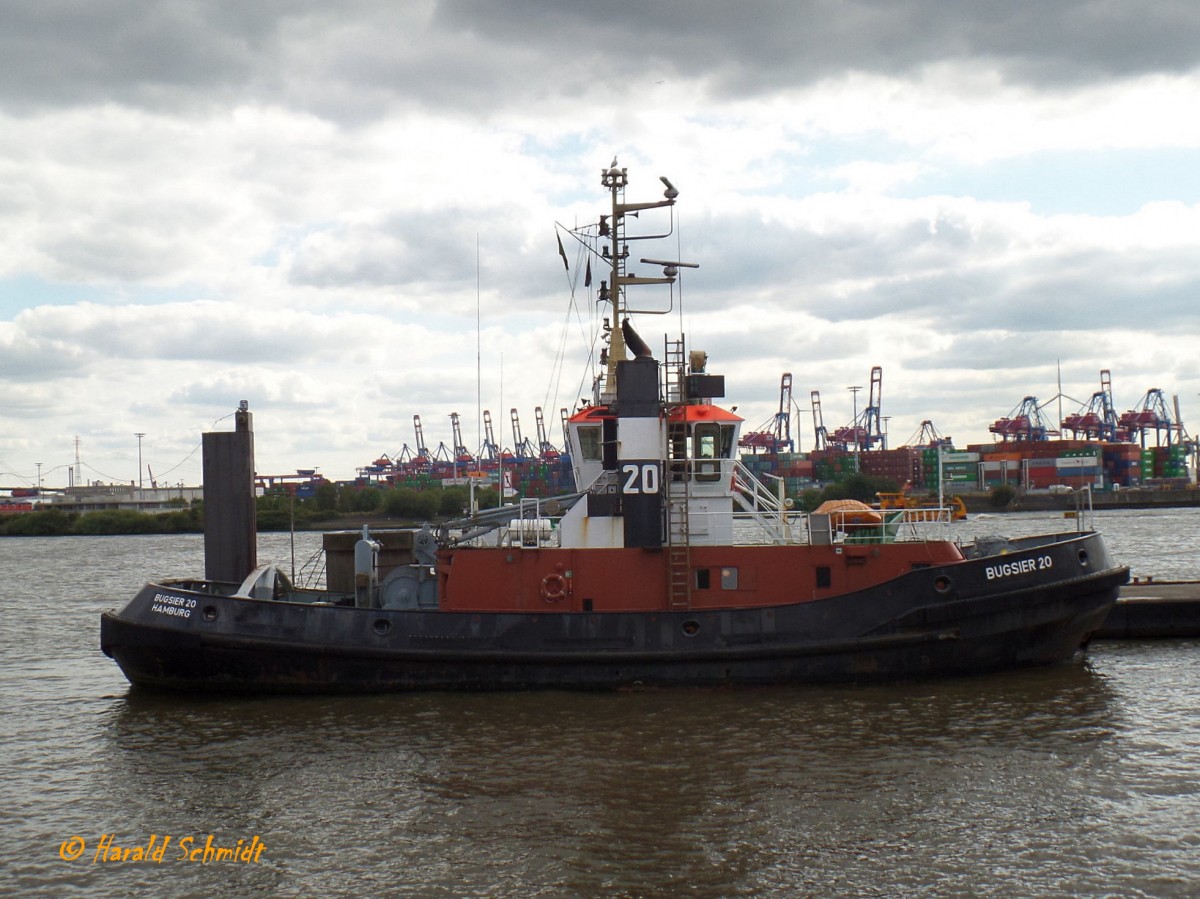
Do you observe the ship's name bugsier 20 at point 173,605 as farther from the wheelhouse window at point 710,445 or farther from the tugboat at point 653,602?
the wheelhouse window at point 710,445

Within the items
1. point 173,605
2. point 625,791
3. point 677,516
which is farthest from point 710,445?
point 173,605

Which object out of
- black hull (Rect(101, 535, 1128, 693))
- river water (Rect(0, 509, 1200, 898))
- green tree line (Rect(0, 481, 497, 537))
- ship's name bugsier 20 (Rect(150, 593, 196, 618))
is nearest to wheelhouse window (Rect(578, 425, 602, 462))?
black hull (Rect(101, 535, 1128, 693))

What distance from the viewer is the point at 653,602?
1365 centimetres

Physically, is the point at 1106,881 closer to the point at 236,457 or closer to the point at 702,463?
the point at 702,463

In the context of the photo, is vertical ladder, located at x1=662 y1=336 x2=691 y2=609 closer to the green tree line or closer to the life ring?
the life ring

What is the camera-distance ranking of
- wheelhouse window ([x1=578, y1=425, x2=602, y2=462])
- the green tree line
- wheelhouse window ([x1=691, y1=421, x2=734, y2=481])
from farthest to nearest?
the green tree line
wheelhouse window ([x1=578, y1=425, x2=602, y2=462])
wheelhouse window ([x1=691, y1=421, x2=734, y2=481])

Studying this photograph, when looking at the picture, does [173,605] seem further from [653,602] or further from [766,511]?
[766,511]

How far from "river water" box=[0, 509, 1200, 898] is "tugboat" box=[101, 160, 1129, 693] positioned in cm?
39

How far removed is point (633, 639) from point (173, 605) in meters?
6.14

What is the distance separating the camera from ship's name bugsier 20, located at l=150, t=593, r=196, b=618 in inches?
538

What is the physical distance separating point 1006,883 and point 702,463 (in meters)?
7.40

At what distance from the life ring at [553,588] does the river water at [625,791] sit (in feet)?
4.12

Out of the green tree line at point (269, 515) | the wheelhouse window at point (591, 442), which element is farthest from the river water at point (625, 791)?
the green tree line at point (269, 515)

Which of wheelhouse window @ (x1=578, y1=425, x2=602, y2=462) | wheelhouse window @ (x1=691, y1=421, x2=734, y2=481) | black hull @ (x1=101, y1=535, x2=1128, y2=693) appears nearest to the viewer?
black hull @ (x1=101, y1=535, x2=1128, y2=693)
